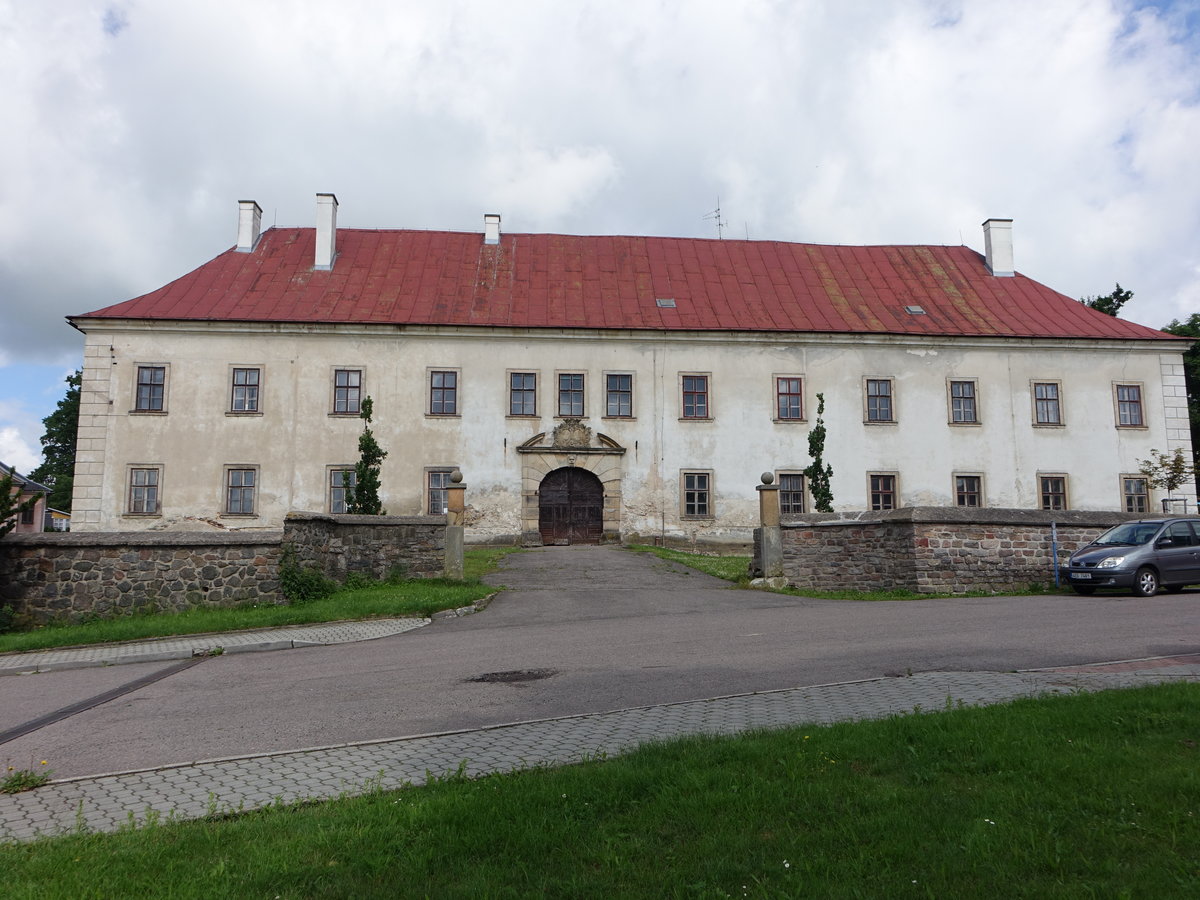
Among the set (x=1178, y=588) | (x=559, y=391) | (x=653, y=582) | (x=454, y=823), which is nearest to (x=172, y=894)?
(x=454, y=823)

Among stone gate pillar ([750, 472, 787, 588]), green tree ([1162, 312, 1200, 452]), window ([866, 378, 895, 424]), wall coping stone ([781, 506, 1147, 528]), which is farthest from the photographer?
green tree ([1162, 312, 1200, 452])

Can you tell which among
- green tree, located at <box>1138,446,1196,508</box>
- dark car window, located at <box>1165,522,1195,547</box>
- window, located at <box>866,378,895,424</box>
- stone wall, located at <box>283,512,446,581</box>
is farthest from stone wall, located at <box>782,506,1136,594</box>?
green tree, located at <box>1138,446,1196,508</box>

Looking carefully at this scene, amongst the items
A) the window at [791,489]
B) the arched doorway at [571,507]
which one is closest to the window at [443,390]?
the arched doorway at [571,507]

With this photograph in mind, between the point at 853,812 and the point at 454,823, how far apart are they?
189 cm

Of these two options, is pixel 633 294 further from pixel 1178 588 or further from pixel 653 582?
pixel 1178 588

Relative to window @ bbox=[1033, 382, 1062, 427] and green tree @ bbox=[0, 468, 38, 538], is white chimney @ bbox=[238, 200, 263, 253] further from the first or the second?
window @ bbox=[1033, 382, 1062, 427]

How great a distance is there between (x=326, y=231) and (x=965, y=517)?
24.5m

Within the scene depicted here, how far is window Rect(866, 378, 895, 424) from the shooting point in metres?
30.3

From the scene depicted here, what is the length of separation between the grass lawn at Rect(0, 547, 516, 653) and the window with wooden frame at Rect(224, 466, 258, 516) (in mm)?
13741

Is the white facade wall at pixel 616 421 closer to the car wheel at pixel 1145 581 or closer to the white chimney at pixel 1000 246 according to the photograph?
the white chimney at pixel 1000 246

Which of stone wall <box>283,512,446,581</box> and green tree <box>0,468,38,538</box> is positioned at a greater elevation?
green tree <box>0,468,38,538</box>

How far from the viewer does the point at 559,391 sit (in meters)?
29.8

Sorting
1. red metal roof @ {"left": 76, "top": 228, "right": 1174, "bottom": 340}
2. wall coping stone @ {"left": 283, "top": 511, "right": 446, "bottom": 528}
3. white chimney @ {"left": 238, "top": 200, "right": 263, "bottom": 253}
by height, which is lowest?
wall coping stone @ {"left": 283, "top": 511, "right": 446, "bottom": 528}

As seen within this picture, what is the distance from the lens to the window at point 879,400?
3031 cm
